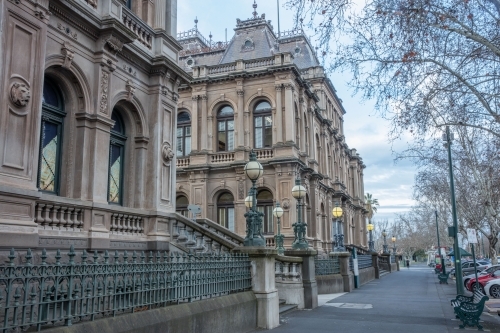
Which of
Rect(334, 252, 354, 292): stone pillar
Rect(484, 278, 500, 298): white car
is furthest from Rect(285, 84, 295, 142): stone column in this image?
Rect(484, 278, 500, 298): white car

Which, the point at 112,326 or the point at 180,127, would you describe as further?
the point at 180,127

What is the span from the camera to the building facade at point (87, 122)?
8.71 metres

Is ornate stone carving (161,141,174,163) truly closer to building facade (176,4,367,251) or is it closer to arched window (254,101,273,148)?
building facade (176,4,367,251)

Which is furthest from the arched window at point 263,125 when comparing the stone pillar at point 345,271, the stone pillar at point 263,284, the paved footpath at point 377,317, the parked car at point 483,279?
the stone pillar at point 263,284

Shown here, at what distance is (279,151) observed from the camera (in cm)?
3053

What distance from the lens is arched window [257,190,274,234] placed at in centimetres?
3069

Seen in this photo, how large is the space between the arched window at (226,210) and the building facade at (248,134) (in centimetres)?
7

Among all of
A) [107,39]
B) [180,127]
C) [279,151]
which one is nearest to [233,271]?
[107,39]

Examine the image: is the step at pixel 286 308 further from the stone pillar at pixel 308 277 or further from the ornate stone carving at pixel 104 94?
the ornate stone carving at pixel 104 94

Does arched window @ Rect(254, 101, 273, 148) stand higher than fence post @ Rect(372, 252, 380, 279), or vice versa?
arched window @ Rect(254, 101, 273, 148)

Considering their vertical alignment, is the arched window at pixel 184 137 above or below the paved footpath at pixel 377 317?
above

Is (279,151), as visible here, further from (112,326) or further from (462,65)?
(112,326)

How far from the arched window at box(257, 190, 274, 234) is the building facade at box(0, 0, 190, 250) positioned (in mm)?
16937

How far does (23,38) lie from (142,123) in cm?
480
